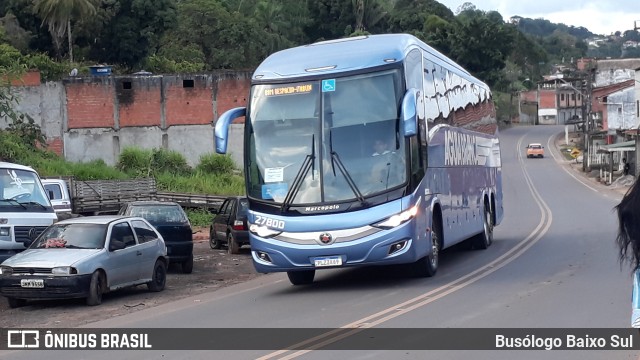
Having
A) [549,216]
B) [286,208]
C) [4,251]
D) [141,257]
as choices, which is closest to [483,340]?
[286,208]

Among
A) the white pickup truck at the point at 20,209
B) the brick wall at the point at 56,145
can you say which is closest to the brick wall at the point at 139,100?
the brick wall at the point at 56,145

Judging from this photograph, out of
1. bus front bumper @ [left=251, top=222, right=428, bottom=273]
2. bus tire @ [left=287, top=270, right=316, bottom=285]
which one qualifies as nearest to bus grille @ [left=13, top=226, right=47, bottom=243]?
bus tire @ [left=287, top=270, right=316, bottom=285]

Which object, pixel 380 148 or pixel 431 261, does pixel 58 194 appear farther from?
pixel 380 148

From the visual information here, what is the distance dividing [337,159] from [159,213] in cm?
863

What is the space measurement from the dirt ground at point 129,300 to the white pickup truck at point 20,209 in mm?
1084

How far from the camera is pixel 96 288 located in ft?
53.5

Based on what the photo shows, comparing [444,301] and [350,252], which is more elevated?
[350,252]

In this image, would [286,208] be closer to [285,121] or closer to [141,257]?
[285,121]

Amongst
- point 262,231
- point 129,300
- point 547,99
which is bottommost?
point 129,300

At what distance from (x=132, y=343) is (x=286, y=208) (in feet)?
13.8

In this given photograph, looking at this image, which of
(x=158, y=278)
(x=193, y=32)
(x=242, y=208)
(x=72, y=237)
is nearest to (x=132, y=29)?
(x=193, y=32)

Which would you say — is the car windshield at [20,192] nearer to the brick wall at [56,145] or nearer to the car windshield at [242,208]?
the car windshield at [242,208]

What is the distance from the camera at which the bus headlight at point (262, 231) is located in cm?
1570

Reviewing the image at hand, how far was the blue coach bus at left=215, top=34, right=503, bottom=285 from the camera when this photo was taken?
15.4 metres
